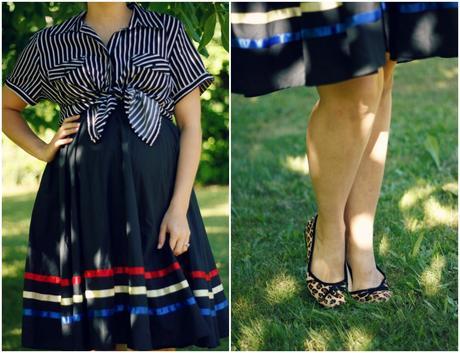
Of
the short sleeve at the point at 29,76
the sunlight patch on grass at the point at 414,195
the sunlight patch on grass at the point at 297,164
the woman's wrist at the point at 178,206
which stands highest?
the short sleeve at the point at 29,76

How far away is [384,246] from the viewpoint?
314 cm

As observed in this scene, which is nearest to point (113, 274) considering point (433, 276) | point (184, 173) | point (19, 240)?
point (184, 173)

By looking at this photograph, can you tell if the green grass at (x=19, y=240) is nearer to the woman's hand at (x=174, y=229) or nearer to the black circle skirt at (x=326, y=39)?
the woman's hand at (x=174, y=229)

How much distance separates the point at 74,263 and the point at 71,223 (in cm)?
11

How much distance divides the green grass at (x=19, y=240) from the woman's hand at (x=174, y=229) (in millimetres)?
1557

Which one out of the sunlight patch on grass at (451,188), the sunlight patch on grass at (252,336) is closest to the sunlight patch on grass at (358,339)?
the sunlight patch on grass at (252,336)

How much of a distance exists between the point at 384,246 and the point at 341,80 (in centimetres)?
121

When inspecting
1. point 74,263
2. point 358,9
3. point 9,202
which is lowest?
point 9,202

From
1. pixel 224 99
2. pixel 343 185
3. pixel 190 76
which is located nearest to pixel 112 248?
pixel 190 76

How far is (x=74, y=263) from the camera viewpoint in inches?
85.3

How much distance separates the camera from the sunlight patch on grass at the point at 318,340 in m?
2.53

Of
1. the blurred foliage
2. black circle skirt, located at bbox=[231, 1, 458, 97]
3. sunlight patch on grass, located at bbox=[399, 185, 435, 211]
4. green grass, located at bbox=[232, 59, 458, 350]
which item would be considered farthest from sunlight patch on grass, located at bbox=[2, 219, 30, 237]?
black circle skirt, located at bbox=[231, 1, 458, 97]

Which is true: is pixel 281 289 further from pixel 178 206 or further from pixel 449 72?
pixel 449 72

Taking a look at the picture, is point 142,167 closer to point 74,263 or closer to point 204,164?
point 74,263
